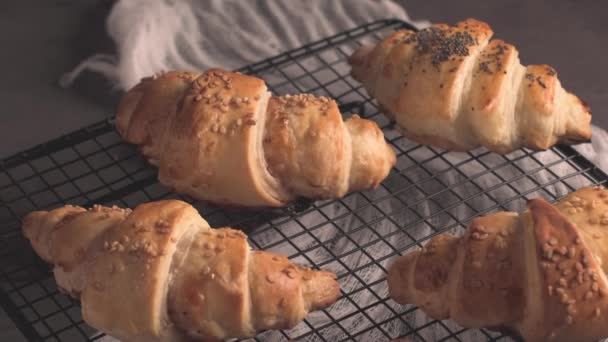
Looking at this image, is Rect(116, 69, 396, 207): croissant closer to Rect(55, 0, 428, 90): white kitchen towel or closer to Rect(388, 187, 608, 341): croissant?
Rect(388, 187, 608, 341): croissant

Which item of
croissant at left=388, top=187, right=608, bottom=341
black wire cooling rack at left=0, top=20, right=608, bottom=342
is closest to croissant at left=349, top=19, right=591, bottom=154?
black wire cooling rack at left=0, top=20, right=608, bottom=342

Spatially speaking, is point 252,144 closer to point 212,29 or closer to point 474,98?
point 474,98

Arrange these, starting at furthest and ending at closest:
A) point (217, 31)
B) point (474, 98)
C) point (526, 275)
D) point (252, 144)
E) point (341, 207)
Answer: point (217, 31), point (341, 207), point (474, 98), point (252, 144), point (526, 275)

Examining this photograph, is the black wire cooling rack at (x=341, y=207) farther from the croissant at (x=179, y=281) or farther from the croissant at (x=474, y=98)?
the croissant at (x=179, y=281)

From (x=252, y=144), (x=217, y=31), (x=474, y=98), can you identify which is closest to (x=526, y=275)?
(x=474, y=98)

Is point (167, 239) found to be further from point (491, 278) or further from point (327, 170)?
point (491, 278)

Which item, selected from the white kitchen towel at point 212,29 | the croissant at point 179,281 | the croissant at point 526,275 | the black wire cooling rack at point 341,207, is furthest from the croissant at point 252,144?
the white kitchen towel at point 212,29

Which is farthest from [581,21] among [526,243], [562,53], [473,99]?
[526,243]
